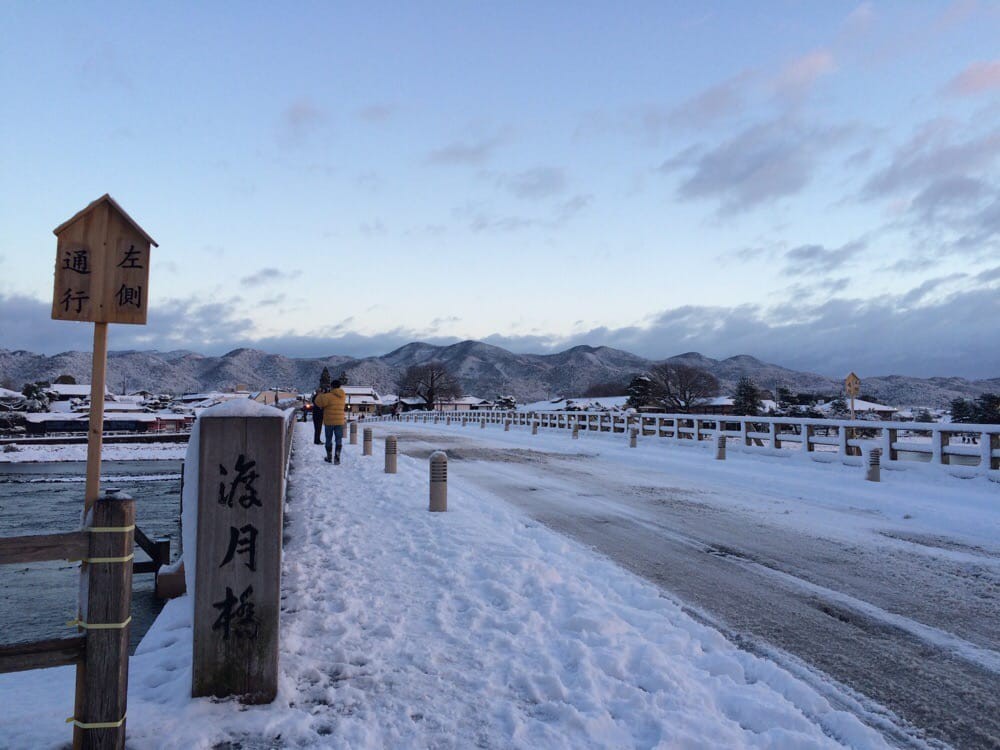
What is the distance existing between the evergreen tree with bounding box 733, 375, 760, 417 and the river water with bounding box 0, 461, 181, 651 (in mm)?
57891

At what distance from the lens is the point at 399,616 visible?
5031 millimetres

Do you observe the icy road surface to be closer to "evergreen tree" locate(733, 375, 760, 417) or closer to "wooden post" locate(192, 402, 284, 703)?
"wooden post" locate(192, 402, 284, 703)

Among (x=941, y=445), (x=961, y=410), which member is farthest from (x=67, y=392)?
(x=961, y=410)

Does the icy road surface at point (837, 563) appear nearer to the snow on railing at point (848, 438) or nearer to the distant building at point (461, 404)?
the snow on railing at point (848, 438)

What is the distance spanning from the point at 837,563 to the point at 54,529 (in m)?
17.1

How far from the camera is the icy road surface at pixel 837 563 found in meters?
3.99

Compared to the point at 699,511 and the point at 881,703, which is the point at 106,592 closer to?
the point at 881,703

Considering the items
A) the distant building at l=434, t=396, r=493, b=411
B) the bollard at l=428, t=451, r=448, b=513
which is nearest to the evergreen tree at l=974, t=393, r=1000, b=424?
the bollard at l=428, t=451, r=448, b=513

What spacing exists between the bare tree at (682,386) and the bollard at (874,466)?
225ft

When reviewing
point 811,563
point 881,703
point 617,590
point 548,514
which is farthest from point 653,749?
point 548,514

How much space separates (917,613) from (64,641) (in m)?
6.17

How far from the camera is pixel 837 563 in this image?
694 centimetres

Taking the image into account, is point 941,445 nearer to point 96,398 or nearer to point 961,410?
point 96,398

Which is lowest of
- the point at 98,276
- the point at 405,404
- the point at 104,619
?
the point at 104,619
